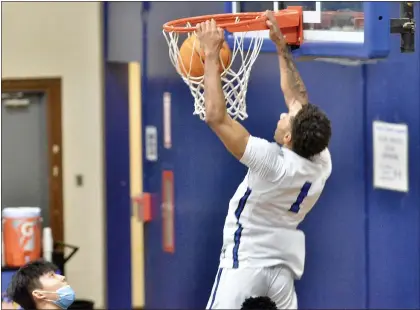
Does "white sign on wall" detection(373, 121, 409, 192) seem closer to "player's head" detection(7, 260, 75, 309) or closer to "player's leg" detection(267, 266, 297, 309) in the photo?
"player's leg" detection(267, 266, 297, 309)

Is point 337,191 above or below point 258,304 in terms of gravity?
above

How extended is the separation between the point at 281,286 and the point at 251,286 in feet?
0.45

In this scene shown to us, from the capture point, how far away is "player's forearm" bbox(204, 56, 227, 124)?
3340 millimetres

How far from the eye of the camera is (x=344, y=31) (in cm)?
358

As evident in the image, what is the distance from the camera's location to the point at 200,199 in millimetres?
5406

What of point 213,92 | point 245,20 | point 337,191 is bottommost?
point 337,191

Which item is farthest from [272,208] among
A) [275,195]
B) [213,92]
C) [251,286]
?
[213,92]

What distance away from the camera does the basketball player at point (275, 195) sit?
11.7ft

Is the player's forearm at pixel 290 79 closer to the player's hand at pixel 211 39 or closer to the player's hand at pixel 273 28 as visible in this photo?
the player's hand at pixel 273 28

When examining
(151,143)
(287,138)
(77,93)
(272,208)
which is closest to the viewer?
(287,138)

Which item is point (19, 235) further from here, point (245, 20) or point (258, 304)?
point (245, 20)

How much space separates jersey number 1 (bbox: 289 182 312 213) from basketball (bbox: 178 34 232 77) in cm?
57

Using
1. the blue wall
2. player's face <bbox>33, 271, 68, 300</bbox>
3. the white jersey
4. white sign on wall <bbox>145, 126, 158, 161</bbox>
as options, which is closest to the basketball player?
the white jersey

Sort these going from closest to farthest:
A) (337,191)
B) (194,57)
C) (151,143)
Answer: (194,57) → (337,191) → (151,143)
